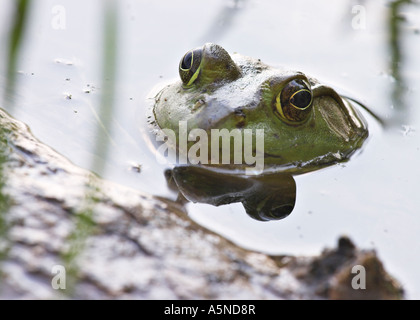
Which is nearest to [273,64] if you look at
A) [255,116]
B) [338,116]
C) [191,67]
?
[338,116]

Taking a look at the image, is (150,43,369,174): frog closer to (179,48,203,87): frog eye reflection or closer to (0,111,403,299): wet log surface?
(179,48,203,87): frog eye reflection

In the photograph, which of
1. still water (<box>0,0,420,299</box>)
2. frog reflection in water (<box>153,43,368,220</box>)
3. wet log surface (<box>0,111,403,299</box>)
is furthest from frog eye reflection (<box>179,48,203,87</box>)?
wet log surface (<box>0,111,403,299</box>)

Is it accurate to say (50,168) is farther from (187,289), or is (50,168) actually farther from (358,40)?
(358,40)

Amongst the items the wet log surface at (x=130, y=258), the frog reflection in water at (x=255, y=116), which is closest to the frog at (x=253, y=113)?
the frog reflection in water at (x=255, y=116)

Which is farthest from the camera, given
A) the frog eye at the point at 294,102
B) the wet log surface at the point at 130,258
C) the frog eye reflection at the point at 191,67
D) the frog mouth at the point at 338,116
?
the frog mouth at the point at 338,116

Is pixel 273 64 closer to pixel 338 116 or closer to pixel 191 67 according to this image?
pixel 338 116

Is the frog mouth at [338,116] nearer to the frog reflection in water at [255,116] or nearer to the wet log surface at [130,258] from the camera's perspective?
the frog reflection in water at [255,116]
